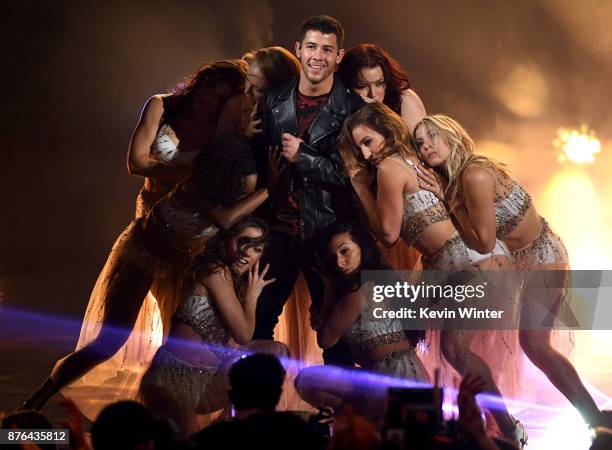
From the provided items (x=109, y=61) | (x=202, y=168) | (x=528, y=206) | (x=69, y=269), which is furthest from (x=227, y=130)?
(x=69, y=269)

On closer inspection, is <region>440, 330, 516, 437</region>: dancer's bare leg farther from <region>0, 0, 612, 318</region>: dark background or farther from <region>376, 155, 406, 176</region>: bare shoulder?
<region>0, 0, 612, 318</region>: dark background

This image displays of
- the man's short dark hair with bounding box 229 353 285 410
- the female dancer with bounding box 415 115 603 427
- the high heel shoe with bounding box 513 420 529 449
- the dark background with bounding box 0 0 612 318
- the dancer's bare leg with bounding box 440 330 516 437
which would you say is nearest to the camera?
the man's short dark hair with bounding box 229 353 285 410

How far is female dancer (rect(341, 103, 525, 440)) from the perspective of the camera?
6133 millimetres

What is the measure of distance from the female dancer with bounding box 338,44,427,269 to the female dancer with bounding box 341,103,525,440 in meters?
0.12

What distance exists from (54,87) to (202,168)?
2235 millimetres

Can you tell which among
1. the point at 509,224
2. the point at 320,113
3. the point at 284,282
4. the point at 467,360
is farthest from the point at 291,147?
the point at 467,360

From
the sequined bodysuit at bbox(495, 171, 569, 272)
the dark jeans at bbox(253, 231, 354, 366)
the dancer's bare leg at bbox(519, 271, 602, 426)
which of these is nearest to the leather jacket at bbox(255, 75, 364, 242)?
the dark jeans at bbox(253, 231, 354, 366)

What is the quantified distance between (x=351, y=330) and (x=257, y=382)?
331 centimetres

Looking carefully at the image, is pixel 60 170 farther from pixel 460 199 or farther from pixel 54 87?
pixel 460 199

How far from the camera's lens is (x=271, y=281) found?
20.8ft

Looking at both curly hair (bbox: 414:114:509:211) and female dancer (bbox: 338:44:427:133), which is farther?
female dancer (bbox: 338:44:427:133)

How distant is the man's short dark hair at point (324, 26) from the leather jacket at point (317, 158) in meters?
0.28

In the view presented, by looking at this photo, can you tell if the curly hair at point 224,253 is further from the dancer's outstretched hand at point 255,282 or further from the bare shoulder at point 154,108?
the bare shoulder at point 154,108

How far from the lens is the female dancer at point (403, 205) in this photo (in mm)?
6133
